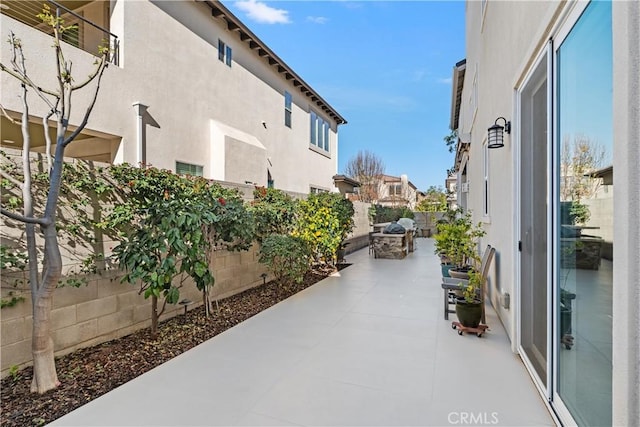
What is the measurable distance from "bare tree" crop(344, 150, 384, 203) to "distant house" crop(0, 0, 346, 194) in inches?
624

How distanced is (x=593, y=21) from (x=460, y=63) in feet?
34.3

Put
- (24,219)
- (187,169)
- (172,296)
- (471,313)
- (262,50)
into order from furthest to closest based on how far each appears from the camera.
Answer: (262,50) → (187,169) → (471,313) → (172,296) → (24,219)

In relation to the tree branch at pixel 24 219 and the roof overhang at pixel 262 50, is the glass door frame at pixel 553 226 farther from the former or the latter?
the roof overhang at pixel 262 50

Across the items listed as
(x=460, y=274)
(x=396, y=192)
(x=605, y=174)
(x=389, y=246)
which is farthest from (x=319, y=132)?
(x=396, y=192)

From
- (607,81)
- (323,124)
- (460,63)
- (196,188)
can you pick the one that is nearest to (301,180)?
(323,124)

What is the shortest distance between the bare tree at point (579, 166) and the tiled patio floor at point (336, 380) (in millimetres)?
1701

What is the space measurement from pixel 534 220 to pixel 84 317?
186 inches

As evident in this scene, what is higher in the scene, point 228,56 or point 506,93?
point 228,56

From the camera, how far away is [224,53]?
30.9 ft

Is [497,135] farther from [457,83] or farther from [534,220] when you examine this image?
[457,83]

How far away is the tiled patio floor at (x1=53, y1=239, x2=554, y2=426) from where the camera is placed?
7.90 feet

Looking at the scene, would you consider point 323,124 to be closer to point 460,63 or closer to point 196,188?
point 460,63

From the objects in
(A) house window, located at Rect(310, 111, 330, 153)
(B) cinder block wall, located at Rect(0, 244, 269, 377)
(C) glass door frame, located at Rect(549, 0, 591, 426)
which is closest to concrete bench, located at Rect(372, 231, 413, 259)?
(A) house window, located at Rect(310, 111, 330, 153)

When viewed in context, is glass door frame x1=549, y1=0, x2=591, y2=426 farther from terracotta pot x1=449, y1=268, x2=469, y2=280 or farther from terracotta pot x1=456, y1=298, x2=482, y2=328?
terracotta pot x1=449, y1=268, x2=469, y2=280
